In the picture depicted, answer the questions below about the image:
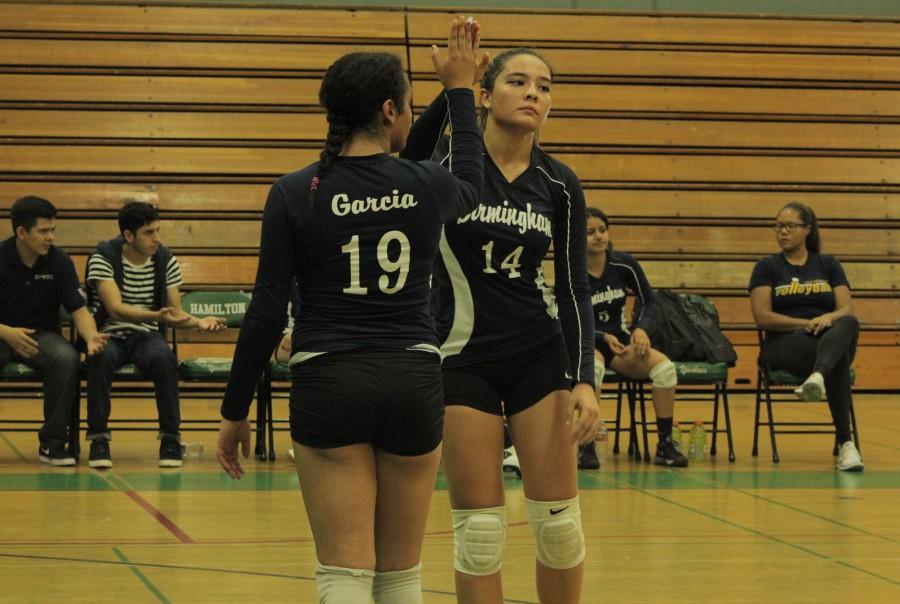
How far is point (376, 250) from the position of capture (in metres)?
2.30

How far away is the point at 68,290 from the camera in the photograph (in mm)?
6801

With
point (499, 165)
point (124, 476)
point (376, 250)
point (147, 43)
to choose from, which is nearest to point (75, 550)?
point (124, 476)

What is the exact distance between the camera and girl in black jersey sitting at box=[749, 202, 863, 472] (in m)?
7.06

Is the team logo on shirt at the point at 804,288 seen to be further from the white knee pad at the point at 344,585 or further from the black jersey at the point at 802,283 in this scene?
the white knee pad at the point at 344,585

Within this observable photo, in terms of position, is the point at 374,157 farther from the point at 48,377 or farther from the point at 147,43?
the point at 147,43

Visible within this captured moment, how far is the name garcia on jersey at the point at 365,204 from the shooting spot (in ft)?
7.54

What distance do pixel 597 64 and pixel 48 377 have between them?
6.44m

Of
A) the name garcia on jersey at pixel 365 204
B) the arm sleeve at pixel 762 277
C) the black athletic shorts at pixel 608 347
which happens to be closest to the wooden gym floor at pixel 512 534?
the black athletic shorts at pixel 608 347

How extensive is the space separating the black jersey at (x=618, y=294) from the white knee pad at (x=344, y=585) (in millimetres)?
4771

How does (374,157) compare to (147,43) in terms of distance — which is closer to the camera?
(374,157)

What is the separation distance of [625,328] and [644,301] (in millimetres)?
185

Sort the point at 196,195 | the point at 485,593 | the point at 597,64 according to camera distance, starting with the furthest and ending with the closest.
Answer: the point at 597,64 → the point at 196,195 → the point at 485,593

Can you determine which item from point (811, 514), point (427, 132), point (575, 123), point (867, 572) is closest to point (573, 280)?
point (427, 132)

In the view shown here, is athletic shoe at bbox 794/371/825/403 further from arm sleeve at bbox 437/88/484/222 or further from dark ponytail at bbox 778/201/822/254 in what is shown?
arm sleeve at bbox 437/88/484/222
